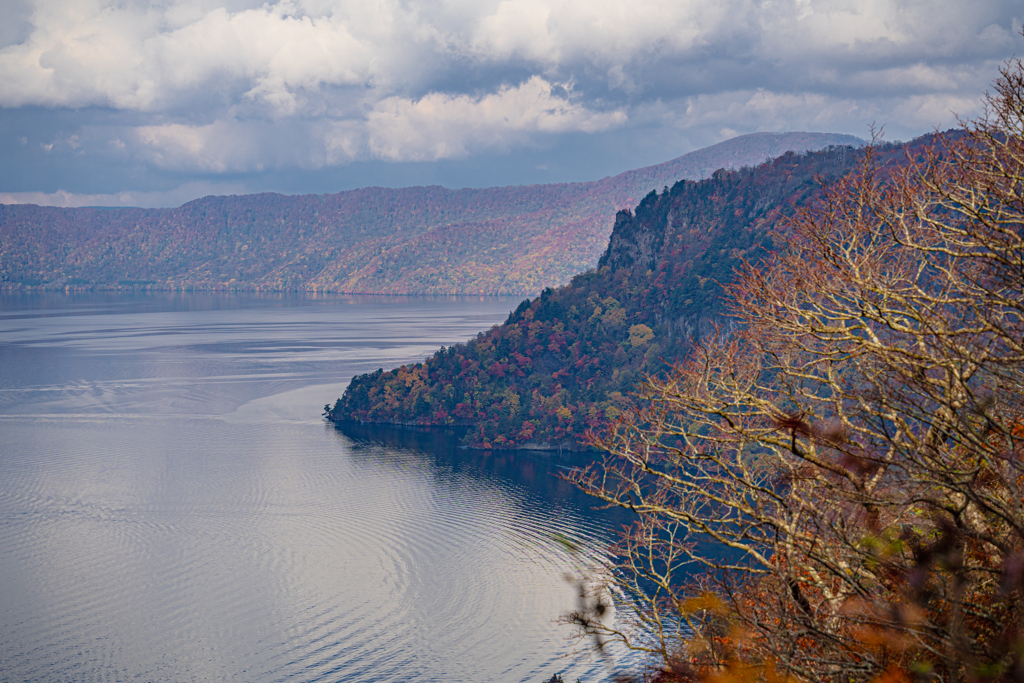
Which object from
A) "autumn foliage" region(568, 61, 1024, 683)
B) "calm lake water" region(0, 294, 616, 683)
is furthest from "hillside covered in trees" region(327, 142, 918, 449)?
"autumn foliage" region(568, 61, 1024, 683)

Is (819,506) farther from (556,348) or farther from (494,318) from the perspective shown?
(494,318)

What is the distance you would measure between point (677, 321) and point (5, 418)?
Answer: 60483mm

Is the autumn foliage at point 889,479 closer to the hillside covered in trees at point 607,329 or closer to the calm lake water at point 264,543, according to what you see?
the calm lake water at point 264,543

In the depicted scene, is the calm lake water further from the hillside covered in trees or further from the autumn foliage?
the autumn foliage

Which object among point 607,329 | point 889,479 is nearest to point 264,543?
point 889,479

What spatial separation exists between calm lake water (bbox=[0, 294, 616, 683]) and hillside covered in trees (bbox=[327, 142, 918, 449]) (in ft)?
16.4

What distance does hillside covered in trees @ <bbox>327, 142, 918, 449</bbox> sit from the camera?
232 feet

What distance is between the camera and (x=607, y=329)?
287 feet

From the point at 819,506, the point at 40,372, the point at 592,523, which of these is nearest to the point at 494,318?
the point at 40,372

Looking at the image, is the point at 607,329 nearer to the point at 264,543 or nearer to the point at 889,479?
the point at 264,543

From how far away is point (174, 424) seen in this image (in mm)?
64688

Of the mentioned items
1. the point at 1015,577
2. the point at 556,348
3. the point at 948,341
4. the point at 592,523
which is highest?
the point at 948,341

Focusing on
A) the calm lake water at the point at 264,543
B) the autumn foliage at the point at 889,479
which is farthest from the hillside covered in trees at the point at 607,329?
the autumn foliage at the point at 889,479

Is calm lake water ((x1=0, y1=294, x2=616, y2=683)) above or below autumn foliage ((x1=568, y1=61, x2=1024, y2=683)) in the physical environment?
below
